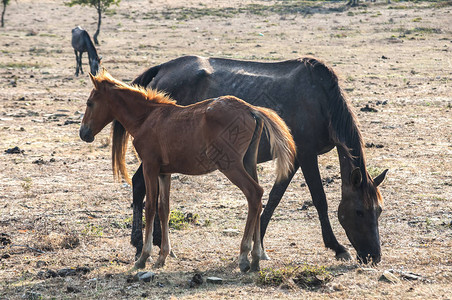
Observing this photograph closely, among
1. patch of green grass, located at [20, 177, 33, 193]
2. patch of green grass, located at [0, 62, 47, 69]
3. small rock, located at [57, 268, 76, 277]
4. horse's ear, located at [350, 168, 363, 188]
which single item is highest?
horse's ear, located at [350, 168, 363, 188]

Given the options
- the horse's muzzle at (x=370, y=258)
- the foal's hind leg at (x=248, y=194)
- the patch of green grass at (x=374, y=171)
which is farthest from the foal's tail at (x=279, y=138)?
the patch of green grass at (x=374, y=171)

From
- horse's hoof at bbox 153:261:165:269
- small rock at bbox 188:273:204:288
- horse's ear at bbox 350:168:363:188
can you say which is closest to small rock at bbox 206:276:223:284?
small rock at bbox 188:273:204:288

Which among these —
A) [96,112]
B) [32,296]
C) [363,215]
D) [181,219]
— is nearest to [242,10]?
[181,219]

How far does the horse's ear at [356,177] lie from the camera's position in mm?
6398

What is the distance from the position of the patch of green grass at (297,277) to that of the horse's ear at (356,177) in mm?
1195

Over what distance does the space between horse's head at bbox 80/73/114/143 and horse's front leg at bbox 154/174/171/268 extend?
0.99 m

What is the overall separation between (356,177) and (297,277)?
143 cm

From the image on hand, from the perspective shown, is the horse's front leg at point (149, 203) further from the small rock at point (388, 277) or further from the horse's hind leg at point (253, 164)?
the small rock at point (388, 277)

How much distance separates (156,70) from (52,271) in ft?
10.6

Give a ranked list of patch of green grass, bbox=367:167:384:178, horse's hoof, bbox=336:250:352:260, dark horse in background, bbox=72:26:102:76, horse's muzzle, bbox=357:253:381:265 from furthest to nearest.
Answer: dark horse in background, bbox=72:26:102:76 < patch of green grass, bbox=367:167:384:178 < horse's hoof, bbox=336:250:352:260 < horse's muzzle, bbox=357:253:381:265

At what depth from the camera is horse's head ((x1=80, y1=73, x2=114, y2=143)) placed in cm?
666

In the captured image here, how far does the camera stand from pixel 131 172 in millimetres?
11164

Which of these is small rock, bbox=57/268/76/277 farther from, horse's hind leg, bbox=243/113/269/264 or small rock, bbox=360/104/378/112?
small rock, bbox=360/104/378/112

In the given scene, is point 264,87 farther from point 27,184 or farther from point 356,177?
point 27,184
